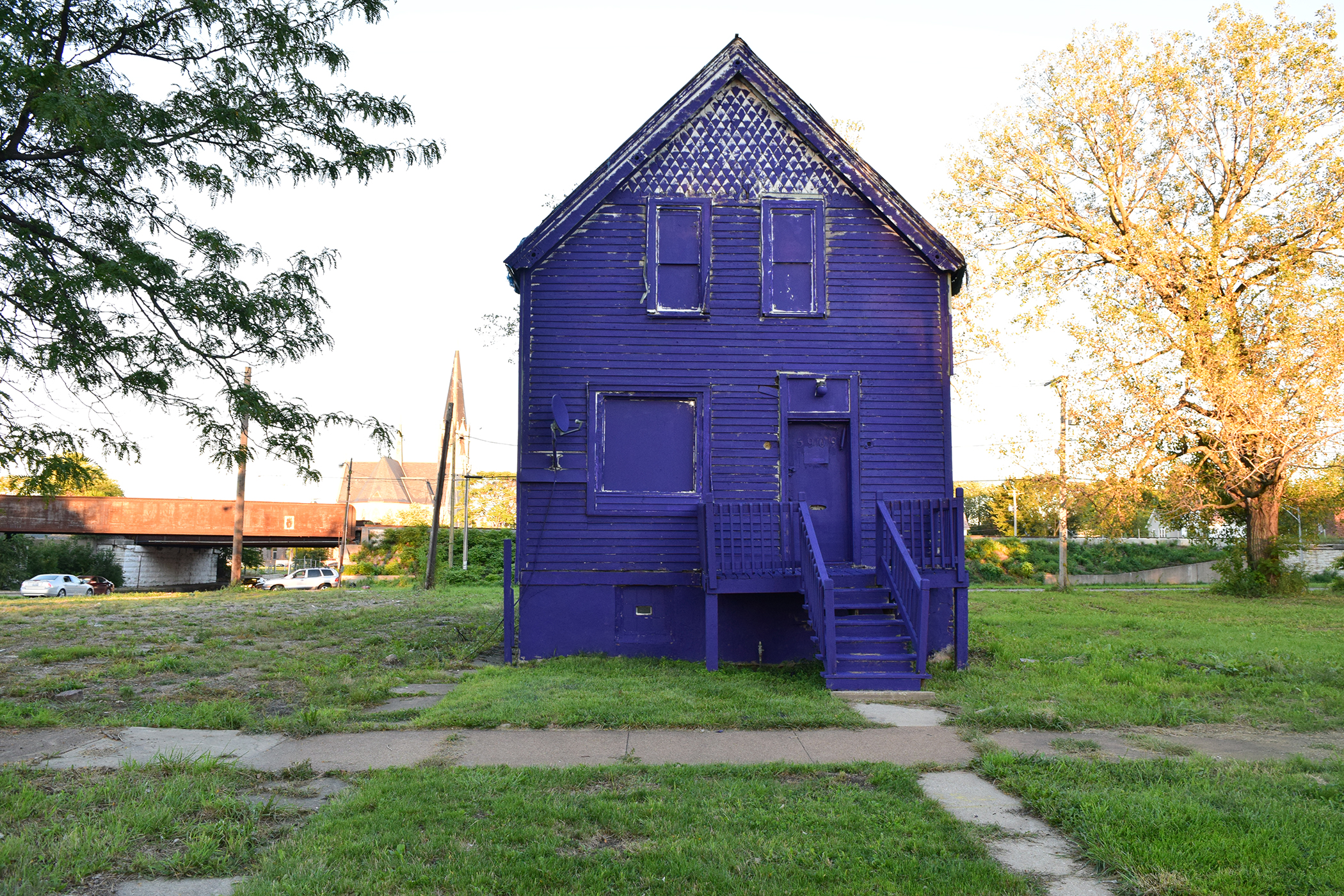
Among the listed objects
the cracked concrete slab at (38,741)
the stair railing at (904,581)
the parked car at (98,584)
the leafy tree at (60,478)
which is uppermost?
the leafy tree at (60,478)

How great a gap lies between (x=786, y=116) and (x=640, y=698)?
894cm

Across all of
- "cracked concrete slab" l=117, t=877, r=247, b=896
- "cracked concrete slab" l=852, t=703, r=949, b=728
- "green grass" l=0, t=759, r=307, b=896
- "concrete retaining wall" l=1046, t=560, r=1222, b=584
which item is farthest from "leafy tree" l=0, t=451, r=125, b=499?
"concrete retaining wall" l=1046, t=560, r=1222, b=584

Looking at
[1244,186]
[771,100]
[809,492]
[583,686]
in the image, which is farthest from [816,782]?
[1244,186]

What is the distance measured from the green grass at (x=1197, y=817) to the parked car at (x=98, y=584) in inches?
1881

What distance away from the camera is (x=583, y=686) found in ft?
33.7

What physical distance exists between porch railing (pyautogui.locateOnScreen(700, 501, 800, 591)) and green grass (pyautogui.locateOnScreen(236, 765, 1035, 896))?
5.58 meters

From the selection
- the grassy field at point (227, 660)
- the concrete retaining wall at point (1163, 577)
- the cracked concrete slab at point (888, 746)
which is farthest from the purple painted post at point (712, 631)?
the concrete retaining wall at point (1163, 577)

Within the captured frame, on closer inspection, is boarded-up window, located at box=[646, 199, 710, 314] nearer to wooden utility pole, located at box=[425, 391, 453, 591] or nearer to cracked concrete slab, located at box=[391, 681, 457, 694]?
cracked concrete slab, located at box=[391, 681, 457, 694]

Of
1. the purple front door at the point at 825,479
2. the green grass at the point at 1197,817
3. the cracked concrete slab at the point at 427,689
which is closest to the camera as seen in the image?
the green grass at the point at 1197,817

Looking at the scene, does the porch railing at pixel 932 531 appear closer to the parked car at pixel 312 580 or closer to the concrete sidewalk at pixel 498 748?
the concrete sidewalk at pixel 498 748

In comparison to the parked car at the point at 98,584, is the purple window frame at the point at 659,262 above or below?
above

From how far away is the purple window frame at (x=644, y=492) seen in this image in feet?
42.9

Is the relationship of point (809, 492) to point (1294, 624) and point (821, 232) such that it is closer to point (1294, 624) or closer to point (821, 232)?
point (821, 232)

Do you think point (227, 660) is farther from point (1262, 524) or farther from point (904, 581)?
point (1262, 524)
